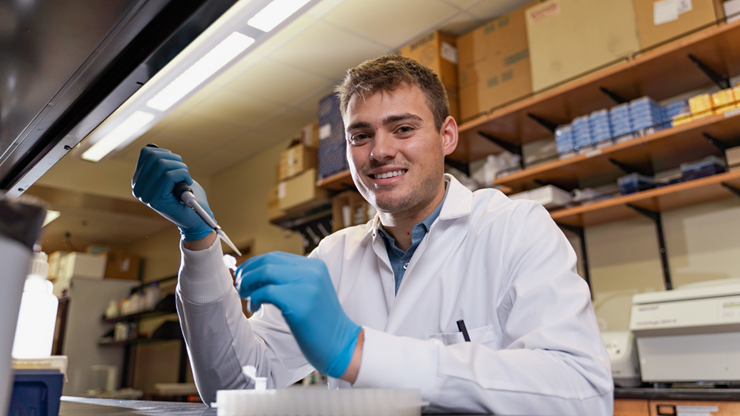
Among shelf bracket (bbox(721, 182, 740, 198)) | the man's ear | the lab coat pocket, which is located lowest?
the lab coat pocket

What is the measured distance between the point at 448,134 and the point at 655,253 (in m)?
1.65

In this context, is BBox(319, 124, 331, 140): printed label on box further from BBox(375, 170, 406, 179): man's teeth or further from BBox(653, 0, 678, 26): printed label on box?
BBox(375, 170, 406, 179): man's teeth

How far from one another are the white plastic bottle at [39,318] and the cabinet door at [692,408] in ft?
6.42

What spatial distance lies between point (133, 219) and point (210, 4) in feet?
17.2

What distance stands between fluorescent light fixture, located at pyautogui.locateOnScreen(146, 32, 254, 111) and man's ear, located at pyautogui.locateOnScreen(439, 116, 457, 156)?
575mm

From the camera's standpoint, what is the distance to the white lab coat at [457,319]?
0.67 meters

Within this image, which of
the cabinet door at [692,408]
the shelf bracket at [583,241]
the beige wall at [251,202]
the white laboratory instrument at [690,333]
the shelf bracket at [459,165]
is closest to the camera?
the cabinet door at [692,408]

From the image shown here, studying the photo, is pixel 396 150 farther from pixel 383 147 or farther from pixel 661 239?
pixel 661 239

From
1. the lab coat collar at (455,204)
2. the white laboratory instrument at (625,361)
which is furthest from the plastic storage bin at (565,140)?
the lab coat collar at (455,204)

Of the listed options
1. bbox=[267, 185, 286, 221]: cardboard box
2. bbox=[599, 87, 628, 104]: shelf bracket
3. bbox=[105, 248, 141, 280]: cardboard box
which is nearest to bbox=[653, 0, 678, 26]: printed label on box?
bbox=[599, 87, 628, 104]: shelf bracket

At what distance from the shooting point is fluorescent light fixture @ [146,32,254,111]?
1.16 metres

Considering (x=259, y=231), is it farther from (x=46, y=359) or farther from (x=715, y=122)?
(x=46, y=359)

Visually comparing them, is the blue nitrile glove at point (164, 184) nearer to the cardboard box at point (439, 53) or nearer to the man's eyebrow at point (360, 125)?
the man's eyebrow at point (360, 125)

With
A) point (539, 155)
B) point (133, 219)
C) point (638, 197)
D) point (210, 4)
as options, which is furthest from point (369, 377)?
point (133, 219)
